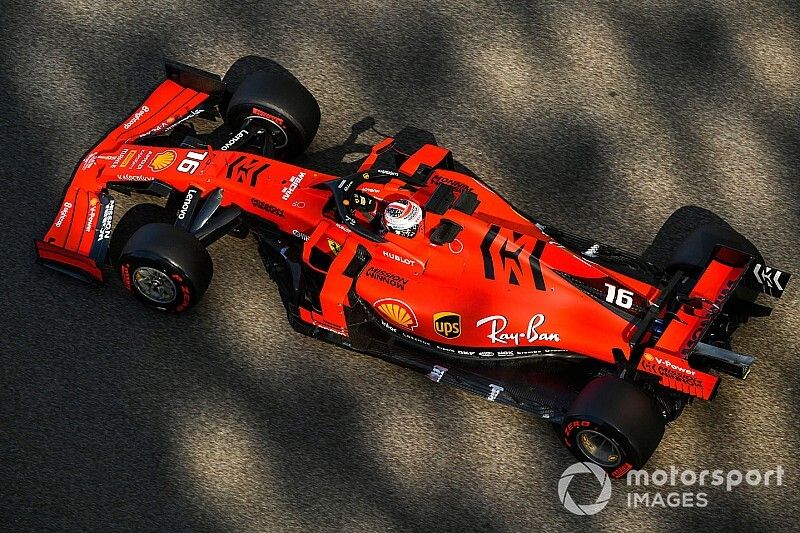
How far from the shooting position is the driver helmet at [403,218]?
286 inches

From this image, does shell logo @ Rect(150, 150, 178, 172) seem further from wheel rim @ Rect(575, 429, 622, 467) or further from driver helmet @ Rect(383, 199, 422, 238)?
wheel rim @ Rect(575, 429, 622, 467)

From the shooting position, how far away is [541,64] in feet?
31.3

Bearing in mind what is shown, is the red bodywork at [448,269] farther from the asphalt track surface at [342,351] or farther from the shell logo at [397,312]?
the asphalt track surface at [342,351]

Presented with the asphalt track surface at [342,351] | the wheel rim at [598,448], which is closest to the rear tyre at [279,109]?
the asphalt track surface at [342,351]

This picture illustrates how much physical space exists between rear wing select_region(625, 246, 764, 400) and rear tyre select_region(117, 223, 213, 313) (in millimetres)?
2946

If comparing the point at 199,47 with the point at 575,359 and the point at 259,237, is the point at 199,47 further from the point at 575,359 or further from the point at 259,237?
the point at 575,359

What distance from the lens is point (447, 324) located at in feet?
24.2

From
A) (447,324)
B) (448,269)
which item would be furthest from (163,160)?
(447,324)

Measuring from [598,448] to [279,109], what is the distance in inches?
135

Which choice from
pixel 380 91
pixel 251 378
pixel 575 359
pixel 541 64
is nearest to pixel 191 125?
pixel 380 91

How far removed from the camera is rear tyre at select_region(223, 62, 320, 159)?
8375 millimetres

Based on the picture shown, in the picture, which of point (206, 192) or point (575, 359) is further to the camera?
point (206, 192)

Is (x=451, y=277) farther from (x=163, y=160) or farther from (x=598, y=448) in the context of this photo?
(x=163, y=160)

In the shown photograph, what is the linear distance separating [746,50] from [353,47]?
11.3 feet
